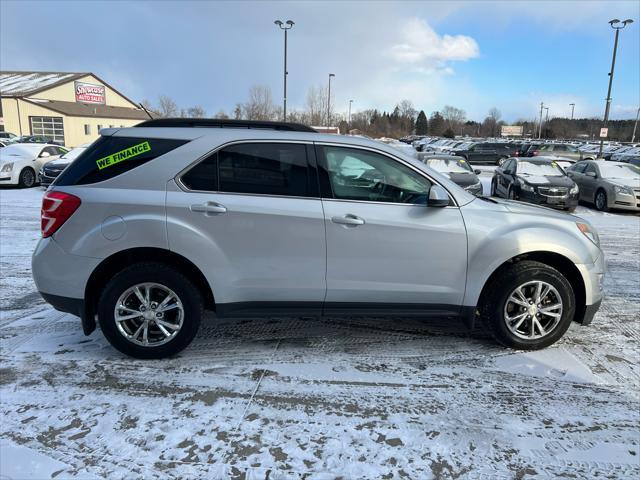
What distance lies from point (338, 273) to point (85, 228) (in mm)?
2020

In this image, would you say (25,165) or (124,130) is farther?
(25,165)

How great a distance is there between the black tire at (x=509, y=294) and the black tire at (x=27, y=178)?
16.5m

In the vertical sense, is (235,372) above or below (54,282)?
below

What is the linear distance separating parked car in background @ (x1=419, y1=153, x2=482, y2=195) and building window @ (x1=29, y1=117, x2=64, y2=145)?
5024cm

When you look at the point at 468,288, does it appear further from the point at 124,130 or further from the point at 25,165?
the point at 25,165

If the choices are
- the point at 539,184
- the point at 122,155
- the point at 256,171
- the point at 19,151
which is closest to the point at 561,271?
the point at 256,171

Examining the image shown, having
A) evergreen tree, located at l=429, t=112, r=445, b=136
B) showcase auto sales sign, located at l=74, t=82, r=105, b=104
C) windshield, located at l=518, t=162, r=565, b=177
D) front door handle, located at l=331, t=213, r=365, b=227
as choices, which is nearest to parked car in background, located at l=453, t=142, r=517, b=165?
windshield, located at l=518, t=162, r=565, b=177

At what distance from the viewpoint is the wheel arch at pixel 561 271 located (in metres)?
3.95

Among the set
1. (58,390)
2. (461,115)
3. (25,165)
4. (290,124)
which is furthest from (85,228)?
(461,115)

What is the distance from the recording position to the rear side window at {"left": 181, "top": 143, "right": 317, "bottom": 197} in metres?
3.68

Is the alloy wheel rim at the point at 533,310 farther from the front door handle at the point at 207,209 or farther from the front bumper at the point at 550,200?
the front bumper at the point at 550,200

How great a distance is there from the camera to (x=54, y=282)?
3645 mm

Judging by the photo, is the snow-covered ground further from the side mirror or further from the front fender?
the side mirror

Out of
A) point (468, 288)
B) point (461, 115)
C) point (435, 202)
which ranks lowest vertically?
point (468, 288)
